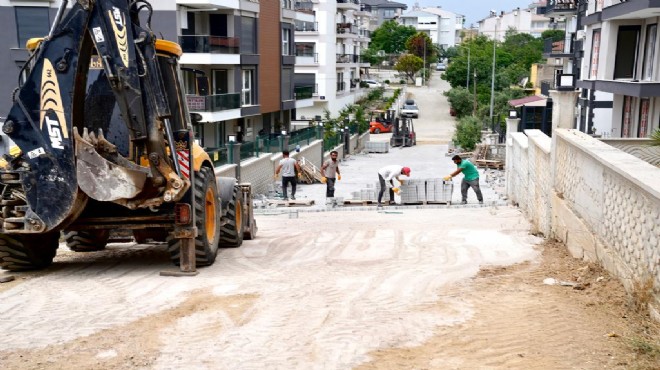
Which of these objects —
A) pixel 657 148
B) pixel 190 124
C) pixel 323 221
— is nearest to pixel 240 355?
pixel 190 124

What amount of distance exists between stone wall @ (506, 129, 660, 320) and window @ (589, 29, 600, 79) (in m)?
16.7

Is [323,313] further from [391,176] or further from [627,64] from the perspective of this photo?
[627,64]

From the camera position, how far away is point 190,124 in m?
10.3

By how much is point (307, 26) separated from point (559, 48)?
18879mm

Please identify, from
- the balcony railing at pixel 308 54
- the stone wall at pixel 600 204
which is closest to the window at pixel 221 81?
the stone wall at pixel 600 204

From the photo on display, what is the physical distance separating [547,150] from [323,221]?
578cm

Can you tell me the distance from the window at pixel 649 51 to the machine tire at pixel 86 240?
2027cm

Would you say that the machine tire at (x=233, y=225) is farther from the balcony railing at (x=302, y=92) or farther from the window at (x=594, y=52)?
the balcony railing at (x=302, y=92)

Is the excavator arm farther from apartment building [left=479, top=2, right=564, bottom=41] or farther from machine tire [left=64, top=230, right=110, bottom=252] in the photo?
apartment building [left=479, top=2, right=564, bottom=41]

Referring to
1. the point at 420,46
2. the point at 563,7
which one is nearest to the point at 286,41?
the point at 563,7

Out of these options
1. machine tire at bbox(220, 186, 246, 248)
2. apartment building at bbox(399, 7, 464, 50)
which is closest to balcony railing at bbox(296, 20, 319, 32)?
machine tire at bbox(220, 186, 246, 248)

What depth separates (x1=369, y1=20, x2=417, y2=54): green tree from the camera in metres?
116

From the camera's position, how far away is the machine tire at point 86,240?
38.2 ft

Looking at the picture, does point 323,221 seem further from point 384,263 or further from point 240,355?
point 240,355
